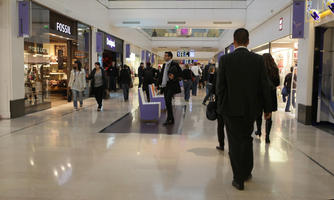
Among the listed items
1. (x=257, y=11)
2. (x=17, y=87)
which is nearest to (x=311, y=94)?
(x=257, y=11)

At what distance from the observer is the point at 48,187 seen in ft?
11.3

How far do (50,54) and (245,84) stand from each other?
8.84 meters

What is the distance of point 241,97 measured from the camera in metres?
3.34

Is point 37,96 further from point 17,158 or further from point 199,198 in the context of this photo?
point 199,198

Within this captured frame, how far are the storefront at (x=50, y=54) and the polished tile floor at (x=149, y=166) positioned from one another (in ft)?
9.10


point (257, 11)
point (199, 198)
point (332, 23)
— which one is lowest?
point (199, 198)

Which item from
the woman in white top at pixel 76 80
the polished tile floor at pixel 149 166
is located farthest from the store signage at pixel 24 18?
the polished tile floor at pixel 149 166

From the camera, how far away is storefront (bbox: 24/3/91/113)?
30.0 ft

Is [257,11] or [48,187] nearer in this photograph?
[48,187]

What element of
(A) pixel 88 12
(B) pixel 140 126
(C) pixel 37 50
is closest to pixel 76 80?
(C) pixel 37 50

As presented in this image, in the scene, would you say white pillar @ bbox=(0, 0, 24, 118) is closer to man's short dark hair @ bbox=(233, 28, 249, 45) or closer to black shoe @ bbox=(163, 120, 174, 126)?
black shoe @ bbox=(163, 120, 174, 126)

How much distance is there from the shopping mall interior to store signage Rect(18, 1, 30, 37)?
0.03 meters

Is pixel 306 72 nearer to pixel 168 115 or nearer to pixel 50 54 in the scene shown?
pixel 168 115

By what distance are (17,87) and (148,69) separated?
15.6ft
